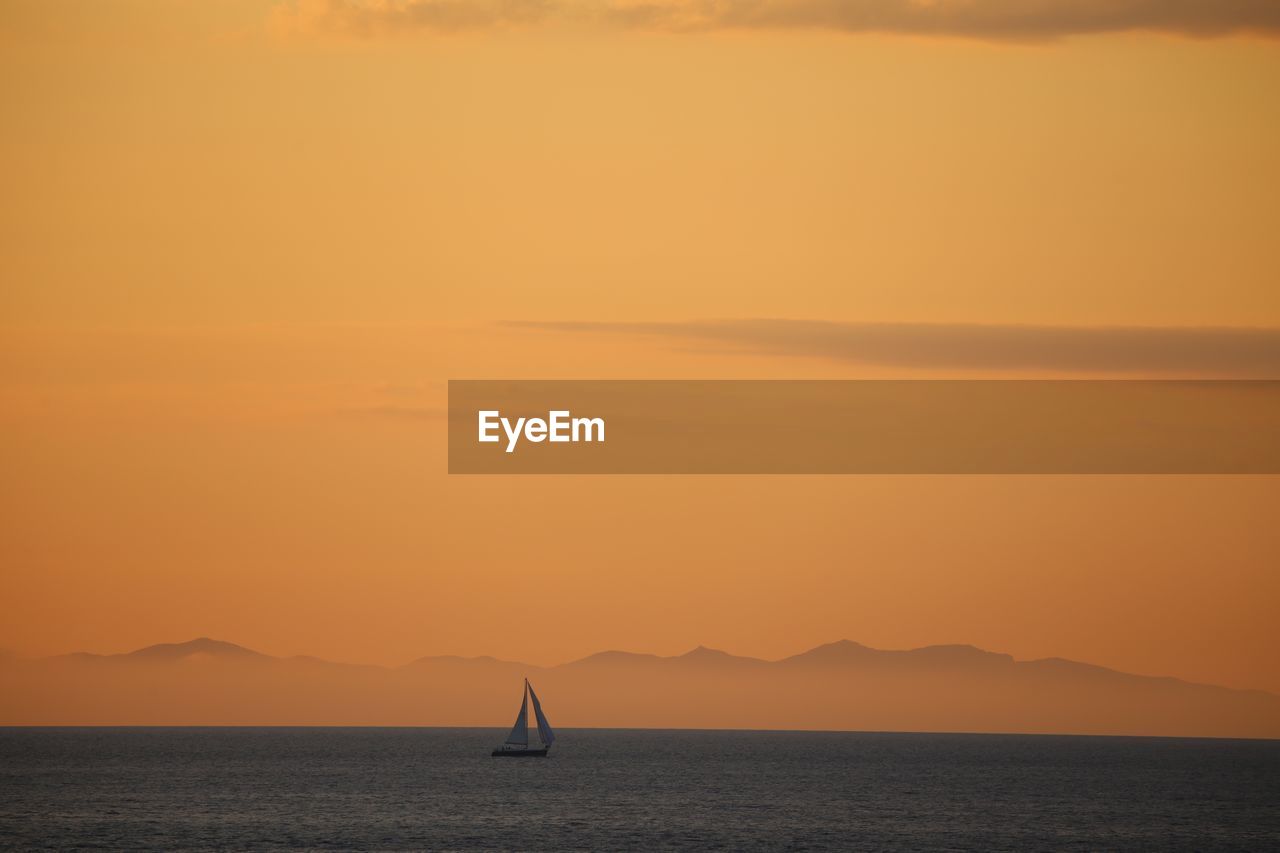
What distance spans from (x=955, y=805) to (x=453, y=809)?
6024cm

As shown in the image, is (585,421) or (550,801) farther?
(550,801)

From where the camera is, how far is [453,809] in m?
168

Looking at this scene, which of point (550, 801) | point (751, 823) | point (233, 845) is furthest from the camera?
point (550, 801)

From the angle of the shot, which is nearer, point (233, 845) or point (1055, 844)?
point (233, 845)

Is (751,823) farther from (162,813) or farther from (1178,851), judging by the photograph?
(162,813)

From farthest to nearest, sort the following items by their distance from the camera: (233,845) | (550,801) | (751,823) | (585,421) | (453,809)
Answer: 1. (550,801)
2. (453,809)
3. (751,823)
4. (233,845)
5. (585,421)

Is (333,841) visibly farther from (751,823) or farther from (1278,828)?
(1278,828)

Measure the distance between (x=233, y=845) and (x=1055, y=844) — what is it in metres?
72.1

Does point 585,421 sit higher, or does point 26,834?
point 585,421

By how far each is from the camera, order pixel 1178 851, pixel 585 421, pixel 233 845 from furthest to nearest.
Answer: pixel 1178 851 → pixel 233 845 → pixel 585 421

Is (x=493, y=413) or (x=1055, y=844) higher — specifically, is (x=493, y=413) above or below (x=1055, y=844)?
above

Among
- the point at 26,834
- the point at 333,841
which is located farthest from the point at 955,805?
the point at 26,834

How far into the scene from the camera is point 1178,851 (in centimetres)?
13825

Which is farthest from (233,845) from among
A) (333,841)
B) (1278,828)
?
(1278,828)
